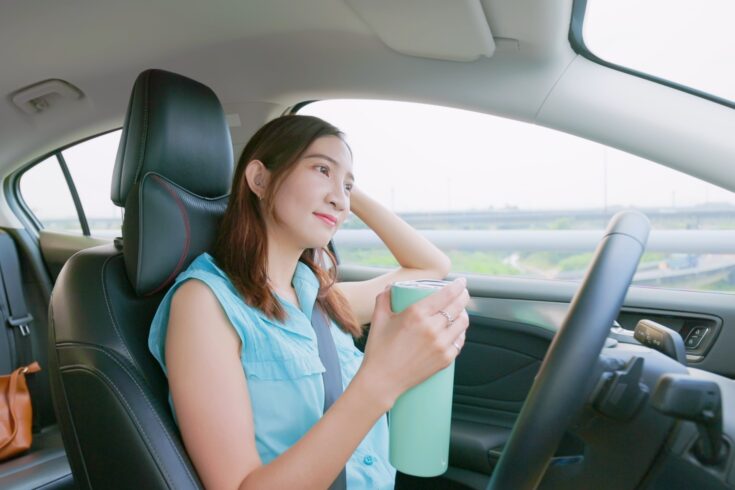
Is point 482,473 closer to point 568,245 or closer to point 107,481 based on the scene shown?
point 568,245

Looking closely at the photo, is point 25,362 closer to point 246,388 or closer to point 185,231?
point 185,231

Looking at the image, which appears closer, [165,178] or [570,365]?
[570,365]

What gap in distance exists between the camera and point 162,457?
3.17 ft

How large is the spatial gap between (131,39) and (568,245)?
1.55 meters

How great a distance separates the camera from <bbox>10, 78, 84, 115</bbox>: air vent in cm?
216

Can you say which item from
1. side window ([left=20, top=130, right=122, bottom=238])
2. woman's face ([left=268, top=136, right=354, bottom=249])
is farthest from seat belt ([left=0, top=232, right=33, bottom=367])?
woman's face ([left=268, top=136, right=354, bottom=249])

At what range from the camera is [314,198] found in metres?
1.19

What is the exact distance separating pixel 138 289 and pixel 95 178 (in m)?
1.89

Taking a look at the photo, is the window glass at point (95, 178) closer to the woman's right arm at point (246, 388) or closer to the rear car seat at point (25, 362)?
the rear car seat at point (25, 362)

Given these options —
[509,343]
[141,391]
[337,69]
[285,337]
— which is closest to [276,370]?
[285,337]

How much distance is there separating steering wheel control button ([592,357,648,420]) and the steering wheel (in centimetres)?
2

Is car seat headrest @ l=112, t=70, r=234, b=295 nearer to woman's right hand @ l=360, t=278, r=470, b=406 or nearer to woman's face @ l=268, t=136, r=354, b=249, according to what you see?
woman's face @ l=268, t=136, r=354, b=249

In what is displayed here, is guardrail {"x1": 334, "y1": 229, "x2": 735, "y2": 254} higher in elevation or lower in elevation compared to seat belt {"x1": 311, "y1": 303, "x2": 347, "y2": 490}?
higher

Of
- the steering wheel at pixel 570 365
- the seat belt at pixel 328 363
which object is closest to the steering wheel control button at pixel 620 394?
the steering wheel at pixel 570 365
